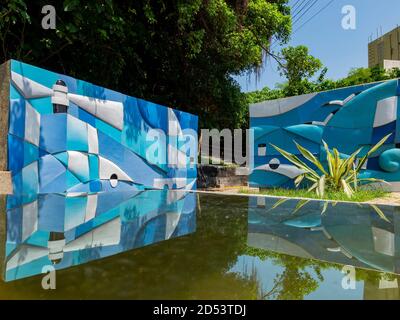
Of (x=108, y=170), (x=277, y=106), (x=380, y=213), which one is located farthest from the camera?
(x=277, y=106)

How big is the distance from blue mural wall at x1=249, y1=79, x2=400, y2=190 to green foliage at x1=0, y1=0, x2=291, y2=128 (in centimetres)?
183

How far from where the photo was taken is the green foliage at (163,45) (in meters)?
7.29

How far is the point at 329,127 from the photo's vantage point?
8789 millimetres

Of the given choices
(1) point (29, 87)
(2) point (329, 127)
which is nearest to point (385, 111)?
(2) point (329, 127)

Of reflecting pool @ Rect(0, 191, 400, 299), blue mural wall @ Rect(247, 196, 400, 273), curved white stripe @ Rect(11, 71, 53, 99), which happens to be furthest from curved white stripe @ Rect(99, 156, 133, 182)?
blue mural wall @ Rect(247, 196, 400, 273)

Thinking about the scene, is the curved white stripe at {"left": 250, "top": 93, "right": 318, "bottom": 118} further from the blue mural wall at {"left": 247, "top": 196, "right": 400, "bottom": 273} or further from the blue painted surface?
the blue painted surface

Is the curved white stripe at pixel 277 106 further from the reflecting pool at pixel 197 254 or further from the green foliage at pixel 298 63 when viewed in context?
the reflecting pool at pixel 197 254

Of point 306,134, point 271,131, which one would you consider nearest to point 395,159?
point 306,134

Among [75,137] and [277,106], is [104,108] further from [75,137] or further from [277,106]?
[277,106]

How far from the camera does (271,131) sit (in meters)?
10.2

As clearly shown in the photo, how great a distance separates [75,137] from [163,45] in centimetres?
563

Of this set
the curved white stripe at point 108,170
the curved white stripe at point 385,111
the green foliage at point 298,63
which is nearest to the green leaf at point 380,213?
the curved white stripe at point 385,111

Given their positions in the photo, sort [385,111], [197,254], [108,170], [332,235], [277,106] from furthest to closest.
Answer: [277,106], [385,111], [108,170], [332,235], [197,254]
